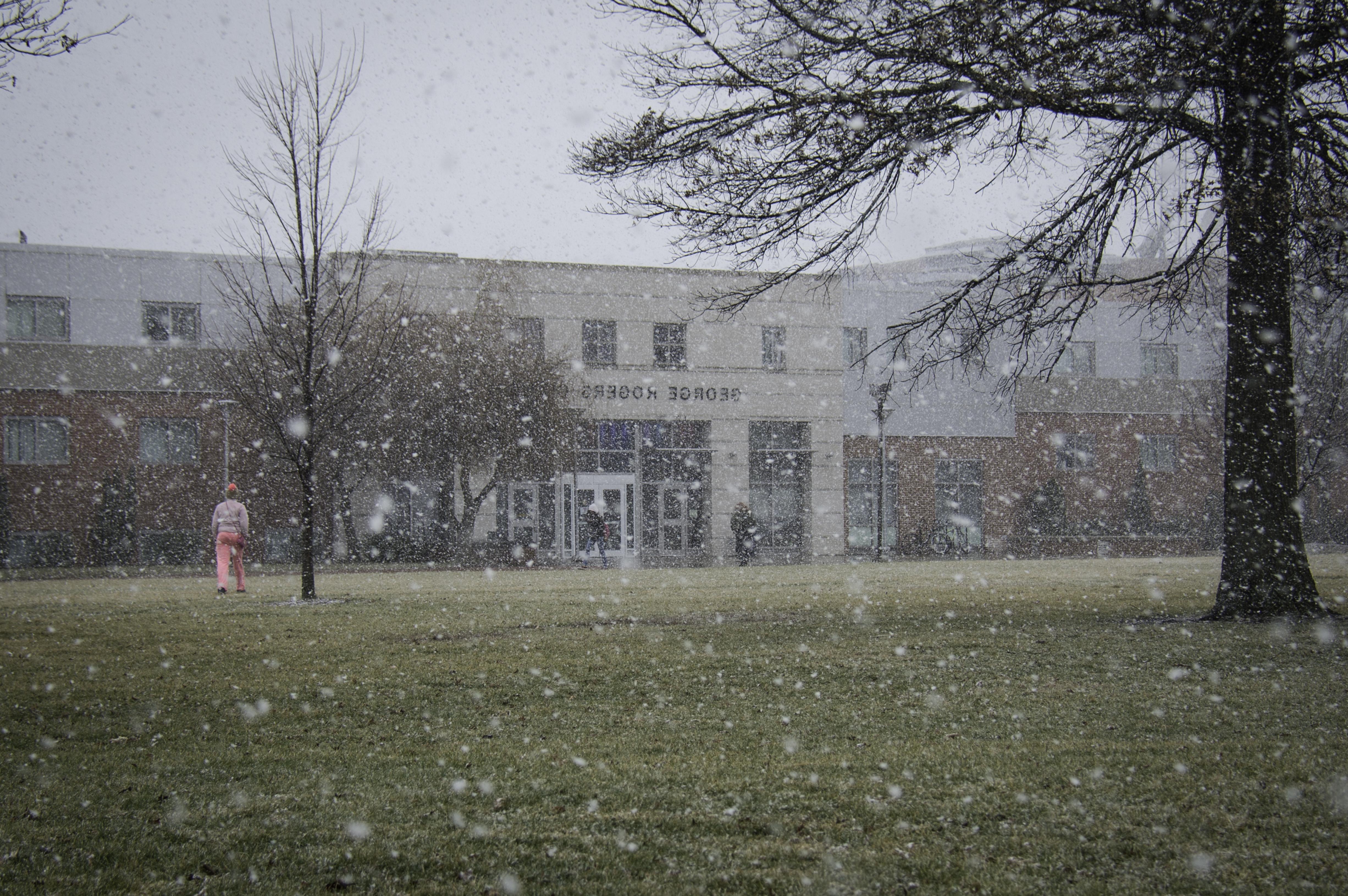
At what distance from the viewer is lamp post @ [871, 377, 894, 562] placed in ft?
99.7

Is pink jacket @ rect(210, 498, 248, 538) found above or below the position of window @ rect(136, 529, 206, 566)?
above

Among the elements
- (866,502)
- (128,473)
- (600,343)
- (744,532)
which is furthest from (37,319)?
(866,502)

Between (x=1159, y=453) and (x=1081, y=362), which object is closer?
(x=1159, y=453)

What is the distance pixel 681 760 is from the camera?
477 centimetres

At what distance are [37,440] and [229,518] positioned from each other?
63.2 feet

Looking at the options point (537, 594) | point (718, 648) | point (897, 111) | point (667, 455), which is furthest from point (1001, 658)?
point (667, 455)

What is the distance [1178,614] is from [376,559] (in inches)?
899

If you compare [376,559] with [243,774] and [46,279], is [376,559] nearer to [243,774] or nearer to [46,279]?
[46,279]

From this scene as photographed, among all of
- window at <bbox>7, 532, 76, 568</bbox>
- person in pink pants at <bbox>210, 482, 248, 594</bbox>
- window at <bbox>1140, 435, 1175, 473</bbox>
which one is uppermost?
window at <bbox>1140, 435, 1175, 473</bbox>

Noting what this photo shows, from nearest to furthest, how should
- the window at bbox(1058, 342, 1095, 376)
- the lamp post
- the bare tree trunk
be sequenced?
the bare tree trunk < the lamp post < the window at bbox(1058, 342, 1095, 376)

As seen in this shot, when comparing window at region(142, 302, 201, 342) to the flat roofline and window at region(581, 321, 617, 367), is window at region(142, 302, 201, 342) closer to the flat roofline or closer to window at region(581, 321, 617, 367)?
the flat roofline

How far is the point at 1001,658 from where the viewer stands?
26.3 feet

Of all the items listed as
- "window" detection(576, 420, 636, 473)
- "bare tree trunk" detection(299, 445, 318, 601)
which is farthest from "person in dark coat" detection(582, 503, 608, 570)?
"bare tree trunk" detection(299, 445, 318, 601)

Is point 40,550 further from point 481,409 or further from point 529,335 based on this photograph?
point 529,335
